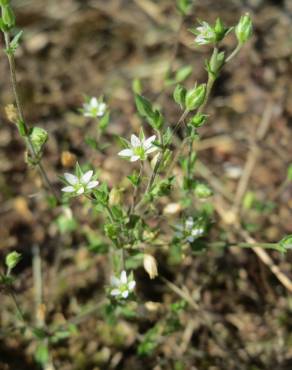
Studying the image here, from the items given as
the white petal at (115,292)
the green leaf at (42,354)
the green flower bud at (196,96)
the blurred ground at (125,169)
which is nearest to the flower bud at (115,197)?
the white petal at (115,292)

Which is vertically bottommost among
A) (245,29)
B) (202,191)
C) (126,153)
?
(202,191)

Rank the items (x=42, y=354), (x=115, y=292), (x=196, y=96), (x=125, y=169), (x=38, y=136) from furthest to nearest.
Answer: (x=125, y=169), (x=42, y=354), (x=115, y=292), (x=38, y=136), (x=196, y=96)

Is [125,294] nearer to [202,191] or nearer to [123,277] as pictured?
[123,277]

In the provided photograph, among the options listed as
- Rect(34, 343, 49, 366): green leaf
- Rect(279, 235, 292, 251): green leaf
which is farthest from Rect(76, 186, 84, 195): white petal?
Rect(34, 343, 49, 366): green leaf

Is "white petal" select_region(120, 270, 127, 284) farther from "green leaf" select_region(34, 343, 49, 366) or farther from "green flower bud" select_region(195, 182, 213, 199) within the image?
"green leaf" select_region(34, 343, 49, 366)

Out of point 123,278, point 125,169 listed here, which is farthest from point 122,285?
point 125,169

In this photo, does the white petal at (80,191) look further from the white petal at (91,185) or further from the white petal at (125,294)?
the white petal at (125,294)

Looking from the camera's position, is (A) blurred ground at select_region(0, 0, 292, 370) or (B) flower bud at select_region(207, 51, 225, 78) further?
(A) blurred ground at select_region(0, 0, 292, 370)
